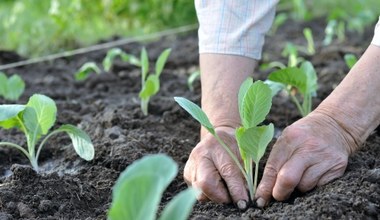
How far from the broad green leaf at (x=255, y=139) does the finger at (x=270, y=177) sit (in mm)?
55

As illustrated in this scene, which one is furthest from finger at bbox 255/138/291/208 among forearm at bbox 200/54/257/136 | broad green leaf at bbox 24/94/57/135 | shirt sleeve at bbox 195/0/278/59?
broad green leaf at bbox 24/94/57/135

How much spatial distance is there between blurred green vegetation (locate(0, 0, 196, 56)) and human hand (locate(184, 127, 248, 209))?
8.87 feet

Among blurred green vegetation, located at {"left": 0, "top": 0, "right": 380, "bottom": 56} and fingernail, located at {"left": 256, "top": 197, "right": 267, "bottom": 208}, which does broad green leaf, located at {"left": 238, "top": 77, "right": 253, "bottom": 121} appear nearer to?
fingernail, located at {"left": 256, "top": 197, "right": 267, "bottom": 208}

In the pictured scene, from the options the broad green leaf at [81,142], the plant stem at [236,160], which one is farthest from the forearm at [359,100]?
the broad green leaf at [81,142]

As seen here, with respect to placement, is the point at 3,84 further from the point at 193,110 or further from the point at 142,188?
the point at 142,188

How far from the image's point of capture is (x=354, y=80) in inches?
80.1

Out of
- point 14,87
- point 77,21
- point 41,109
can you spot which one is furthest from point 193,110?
point 77,21

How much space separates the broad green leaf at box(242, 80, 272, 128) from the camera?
1.89m

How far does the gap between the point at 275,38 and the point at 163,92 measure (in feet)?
6.56

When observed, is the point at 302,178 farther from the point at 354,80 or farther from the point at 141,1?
the point at 141,1

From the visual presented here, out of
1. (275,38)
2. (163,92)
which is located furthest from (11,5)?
(163,92)

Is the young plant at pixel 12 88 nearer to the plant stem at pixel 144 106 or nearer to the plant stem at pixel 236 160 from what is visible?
the plant stem at pixel 144 106

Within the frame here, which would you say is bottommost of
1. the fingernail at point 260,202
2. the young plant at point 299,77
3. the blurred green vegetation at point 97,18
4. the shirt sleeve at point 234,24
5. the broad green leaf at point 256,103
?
the blurred green vegetation at point 97,18

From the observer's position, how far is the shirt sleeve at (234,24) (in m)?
2.28
